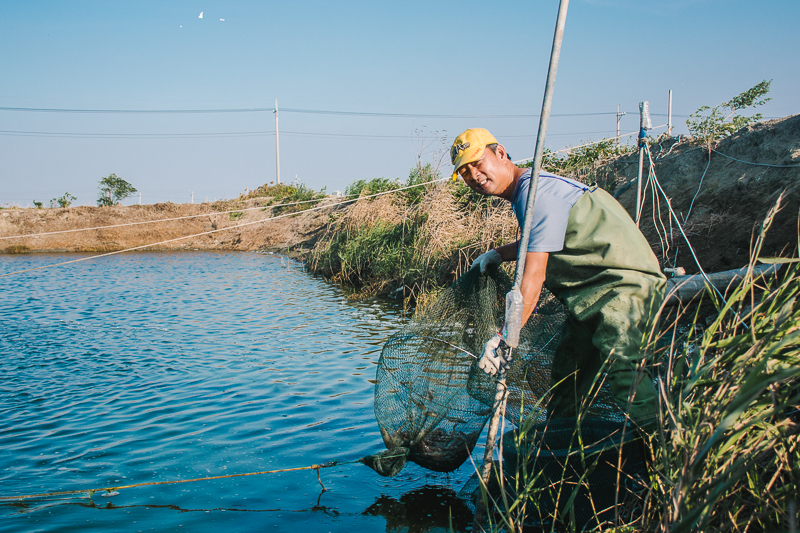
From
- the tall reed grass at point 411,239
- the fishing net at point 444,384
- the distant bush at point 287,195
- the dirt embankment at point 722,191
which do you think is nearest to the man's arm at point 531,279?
the fishing net at point 444,384

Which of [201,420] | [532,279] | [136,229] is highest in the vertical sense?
[532,279]

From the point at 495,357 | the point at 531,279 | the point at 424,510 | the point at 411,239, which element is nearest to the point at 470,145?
the point at 531,279

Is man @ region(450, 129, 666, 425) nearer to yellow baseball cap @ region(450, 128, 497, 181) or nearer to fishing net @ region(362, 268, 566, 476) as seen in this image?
yellow baseball cap @ region(450, 128, 497, 181)

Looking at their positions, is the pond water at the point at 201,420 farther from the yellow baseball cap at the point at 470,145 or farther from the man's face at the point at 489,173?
the yellow baseball cap at the point at 470,145

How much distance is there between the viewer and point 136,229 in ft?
95.1

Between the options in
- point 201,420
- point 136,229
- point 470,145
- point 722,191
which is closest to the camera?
point 470,145

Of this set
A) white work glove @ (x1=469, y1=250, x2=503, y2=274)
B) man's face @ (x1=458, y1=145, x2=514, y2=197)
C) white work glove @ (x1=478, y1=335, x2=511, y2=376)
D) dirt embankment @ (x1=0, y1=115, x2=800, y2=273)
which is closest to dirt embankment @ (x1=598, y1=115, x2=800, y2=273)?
dirt embankment @ (x1=0, y1=115, x2=800, y2=273)

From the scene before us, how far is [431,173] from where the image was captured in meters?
14.0

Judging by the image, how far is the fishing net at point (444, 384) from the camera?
3.47 metres

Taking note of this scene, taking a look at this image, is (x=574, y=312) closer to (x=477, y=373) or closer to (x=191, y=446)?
(x=477, y=373)

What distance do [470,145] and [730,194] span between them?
7.55 m

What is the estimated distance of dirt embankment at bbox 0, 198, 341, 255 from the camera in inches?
1082

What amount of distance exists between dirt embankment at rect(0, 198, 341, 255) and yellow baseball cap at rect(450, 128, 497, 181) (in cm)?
2319

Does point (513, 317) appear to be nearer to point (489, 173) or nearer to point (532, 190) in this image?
point (532, 190)
